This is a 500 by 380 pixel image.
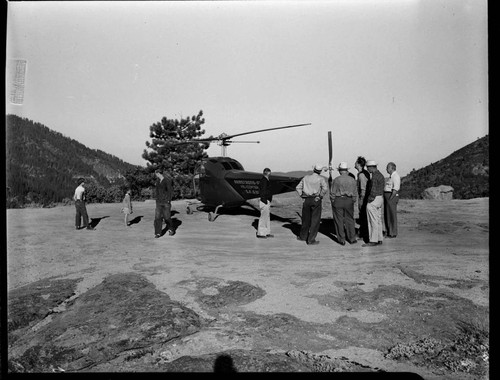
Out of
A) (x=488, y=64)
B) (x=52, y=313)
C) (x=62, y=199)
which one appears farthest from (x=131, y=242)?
(x=62, y=199)

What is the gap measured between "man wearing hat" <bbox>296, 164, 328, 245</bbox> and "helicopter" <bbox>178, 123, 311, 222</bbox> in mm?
2212

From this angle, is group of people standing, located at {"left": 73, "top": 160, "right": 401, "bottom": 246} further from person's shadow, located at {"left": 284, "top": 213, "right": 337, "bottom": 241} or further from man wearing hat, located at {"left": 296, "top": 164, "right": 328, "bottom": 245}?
person's shadow, located at {"left": 284, "top": 213, "right": 337, "bottom": 241}

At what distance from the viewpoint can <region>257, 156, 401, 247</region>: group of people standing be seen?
745 cm

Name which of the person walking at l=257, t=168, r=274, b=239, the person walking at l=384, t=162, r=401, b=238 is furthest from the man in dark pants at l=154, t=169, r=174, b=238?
the person walking at l=384, t=162, r=401, b=238

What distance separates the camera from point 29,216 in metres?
11.7

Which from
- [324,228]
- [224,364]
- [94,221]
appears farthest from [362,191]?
[94,221]

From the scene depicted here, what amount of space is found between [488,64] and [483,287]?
2938 millimetres

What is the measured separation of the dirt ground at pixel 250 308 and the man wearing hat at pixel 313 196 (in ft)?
1.59

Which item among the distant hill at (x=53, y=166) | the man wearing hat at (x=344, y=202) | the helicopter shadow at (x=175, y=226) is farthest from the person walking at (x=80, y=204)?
the man wearing hat at (x=344, y=202)

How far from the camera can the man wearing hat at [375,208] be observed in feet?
24.1

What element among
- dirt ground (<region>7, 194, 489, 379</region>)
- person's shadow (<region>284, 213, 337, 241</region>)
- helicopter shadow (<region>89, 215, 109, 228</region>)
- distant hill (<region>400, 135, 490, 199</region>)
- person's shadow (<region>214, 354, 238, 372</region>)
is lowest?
person's shadow (<region>214, 354, 238, 372</region>)

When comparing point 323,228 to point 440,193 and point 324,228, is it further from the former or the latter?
point 440,193

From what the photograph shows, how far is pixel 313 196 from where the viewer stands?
7832mm

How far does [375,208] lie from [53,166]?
109ft
